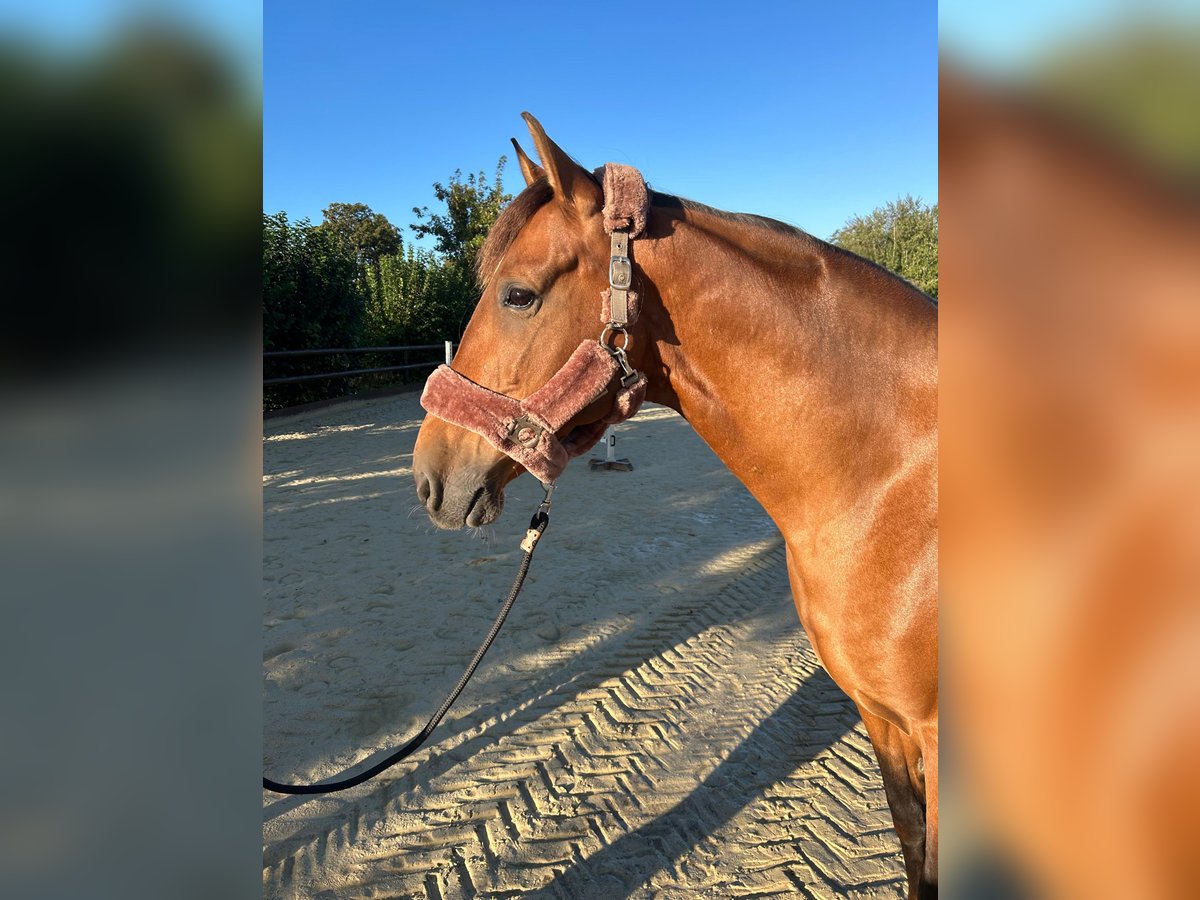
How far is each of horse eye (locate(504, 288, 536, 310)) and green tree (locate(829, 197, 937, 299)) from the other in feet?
73.0

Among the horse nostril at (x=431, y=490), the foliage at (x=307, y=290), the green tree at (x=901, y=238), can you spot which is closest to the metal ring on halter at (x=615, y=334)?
the horse nostril at (x=431, y=490)

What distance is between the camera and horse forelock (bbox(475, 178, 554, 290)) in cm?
153

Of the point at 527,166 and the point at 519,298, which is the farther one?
the point at 527,166

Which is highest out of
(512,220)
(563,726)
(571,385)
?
(512,220)

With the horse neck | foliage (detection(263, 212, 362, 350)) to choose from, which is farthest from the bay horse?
foliage (detection(263, 212, 362, 350))

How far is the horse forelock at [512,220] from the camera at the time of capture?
1533mm

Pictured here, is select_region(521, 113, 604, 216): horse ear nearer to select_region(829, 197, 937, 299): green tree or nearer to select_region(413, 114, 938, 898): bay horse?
select_region(413, 114, 938, 898): bay horse

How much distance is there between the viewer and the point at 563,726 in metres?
3.15

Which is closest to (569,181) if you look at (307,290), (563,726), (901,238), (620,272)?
(620,272)
